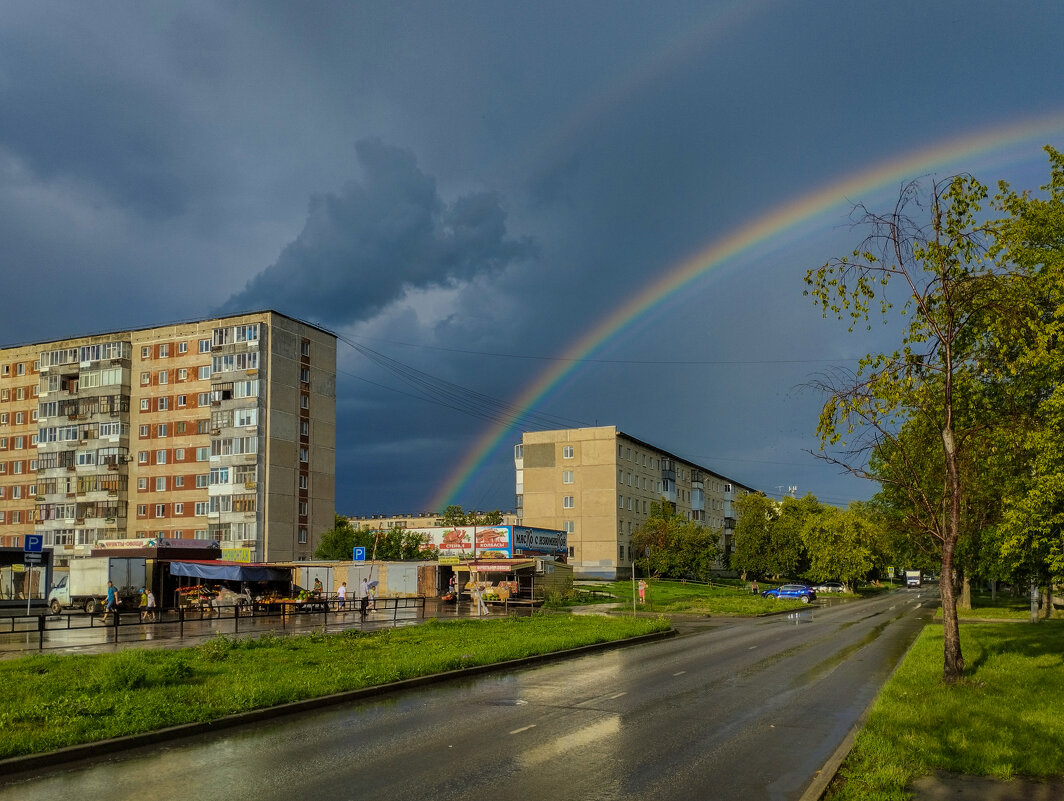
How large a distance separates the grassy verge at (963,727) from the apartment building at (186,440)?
73.3m

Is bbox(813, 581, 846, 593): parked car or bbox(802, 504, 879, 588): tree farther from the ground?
bbox(802, 504, 879, 588): tree

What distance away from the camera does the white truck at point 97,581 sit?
152 ft

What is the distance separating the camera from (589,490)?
3954 inches

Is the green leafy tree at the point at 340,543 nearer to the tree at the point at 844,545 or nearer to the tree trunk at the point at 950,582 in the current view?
the tree at the point at 844,545

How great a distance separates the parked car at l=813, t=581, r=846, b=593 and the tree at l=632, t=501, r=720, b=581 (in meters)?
13.0

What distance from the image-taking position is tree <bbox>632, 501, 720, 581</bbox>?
304 ft

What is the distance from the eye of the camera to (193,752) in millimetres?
11695

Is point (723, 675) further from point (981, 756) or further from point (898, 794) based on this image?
point (898, 794)

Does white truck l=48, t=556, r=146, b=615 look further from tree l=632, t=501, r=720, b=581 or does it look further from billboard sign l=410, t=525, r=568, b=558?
tree l=632, t=501, r=720, b=581

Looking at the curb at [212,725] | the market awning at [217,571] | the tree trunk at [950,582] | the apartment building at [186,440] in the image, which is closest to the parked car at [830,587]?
the apartment building at [186,440]

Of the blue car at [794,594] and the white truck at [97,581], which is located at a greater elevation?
the white truck at [97,581]

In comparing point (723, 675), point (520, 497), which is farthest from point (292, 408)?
point (723, 675)

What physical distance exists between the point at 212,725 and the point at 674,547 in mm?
83598

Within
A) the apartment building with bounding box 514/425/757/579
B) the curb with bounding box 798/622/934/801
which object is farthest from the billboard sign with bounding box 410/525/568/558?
the curb with bounding box 798/622/934/801
